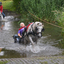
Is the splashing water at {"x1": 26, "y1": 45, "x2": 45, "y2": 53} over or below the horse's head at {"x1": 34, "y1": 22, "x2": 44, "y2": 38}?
below

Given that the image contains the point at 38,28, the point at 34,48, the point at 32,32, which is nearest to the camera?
the point at 38,28

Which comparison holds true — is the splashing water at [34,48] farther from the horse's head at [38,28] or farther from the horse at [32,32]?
the horse's head at [38,28]

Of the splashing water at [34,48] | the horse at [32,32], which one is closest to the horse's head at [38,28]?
the horse at [32,32]

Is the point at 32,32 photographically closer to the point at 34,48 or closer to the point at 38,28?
the point at 38,28

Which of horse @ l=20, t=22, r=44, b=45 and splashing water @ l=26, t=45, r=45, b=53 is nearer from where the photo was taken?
horse @ l=20, t=22, r=44, b=45

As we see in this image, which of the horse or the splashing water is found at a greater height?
the horse

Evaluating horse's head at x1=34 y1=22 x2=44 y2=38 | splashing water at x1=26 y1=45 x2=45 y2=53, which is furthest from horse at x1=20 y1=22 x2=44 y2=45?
splashing water at x1=26 y1=45 x2=45 y2=53

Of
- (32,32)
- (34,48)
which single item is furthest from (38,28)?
(34,48)

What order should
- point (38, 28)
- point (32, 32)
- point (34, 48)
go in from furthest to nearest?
point (34, 48)
point (32, 32)
point (38, 28)

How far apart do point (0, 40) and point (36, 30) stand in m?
3.04

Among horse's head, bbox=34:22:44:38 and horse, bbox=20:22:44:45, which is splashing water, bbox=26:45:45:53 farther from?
horse's head, bbox=34:22:44:38

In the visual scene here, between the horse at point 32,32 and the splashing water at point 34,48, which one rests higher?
the horse at point 32,32

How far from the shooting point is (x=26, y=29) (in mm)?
8609

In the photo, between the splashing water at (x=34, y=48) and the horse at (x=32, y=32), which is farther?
the splashing water at (x=34, y=48)
